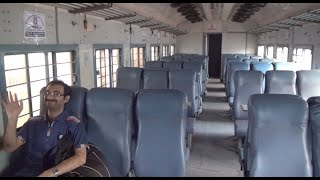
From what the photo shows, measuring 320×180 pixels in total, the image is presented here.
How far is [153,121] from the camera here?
321 cm

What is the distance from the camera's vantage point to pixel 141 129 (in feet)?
10.6

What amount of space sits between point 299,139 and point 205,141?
346 cm

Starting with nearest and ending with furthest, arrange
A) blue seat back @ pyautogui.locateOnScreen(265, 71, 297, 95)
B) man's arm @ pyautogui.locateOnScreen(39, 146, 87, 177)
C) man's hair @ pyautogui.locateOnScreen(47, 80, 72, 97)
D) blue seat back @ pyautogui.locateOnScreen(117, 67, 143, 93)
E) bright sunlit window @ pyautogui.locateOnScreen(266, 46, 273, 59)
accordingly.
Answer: man's arm @ pyautogui.locateOnScreen(39, 146, 87, 177) < man's hair @ pyautogui.locateOnScreen(47, 80, 72, 97) < blue seat back @ pyautogui.locateOnScreen(265, 71, 297, 95) < blue seat back @ pyautogui.locateOnScreen(117, 67, 143, 93) < bright sunlit window @ pyautogui.locateOnScreen(266, 46, 273, 59)

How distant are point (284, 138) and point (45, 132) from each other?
7.37ft

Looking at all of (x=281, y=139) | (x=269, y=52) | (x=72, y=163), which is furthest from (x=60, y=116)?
(x=269, y=52)

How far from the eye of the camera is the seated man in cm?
294

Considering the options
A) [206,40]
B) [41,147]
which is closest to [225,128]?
[41,147]

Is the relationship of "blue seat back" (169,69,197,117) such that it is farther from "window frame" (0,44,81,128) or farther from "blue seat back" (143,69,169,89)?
"window frame" (0,44,81,128)

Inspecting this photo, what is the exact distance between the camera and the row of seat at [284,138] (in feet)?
9.32

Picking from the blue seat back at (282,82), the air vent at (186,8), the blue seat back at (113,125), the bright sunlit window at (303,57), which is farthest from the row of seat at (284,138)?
the air vent at (186,8)

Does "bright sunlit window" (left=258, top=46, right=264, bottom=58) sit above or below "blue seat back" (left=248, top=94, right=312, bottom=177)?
above

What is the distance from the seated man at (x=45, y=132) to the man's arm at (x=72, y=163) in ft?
0.04

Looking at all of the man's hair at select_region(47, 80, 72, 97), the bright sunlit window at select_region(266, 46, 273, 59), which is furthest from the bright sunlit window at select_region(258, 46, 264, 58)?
the man's hair at select_region(47, 80, 72, 97)

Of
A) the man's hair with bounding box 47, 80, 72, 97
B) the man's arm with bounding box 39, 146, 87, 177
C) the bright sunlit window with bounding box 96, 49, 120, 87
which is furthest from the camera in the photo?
the bright sunlit window with bounding box 96, 49, 120, 87
